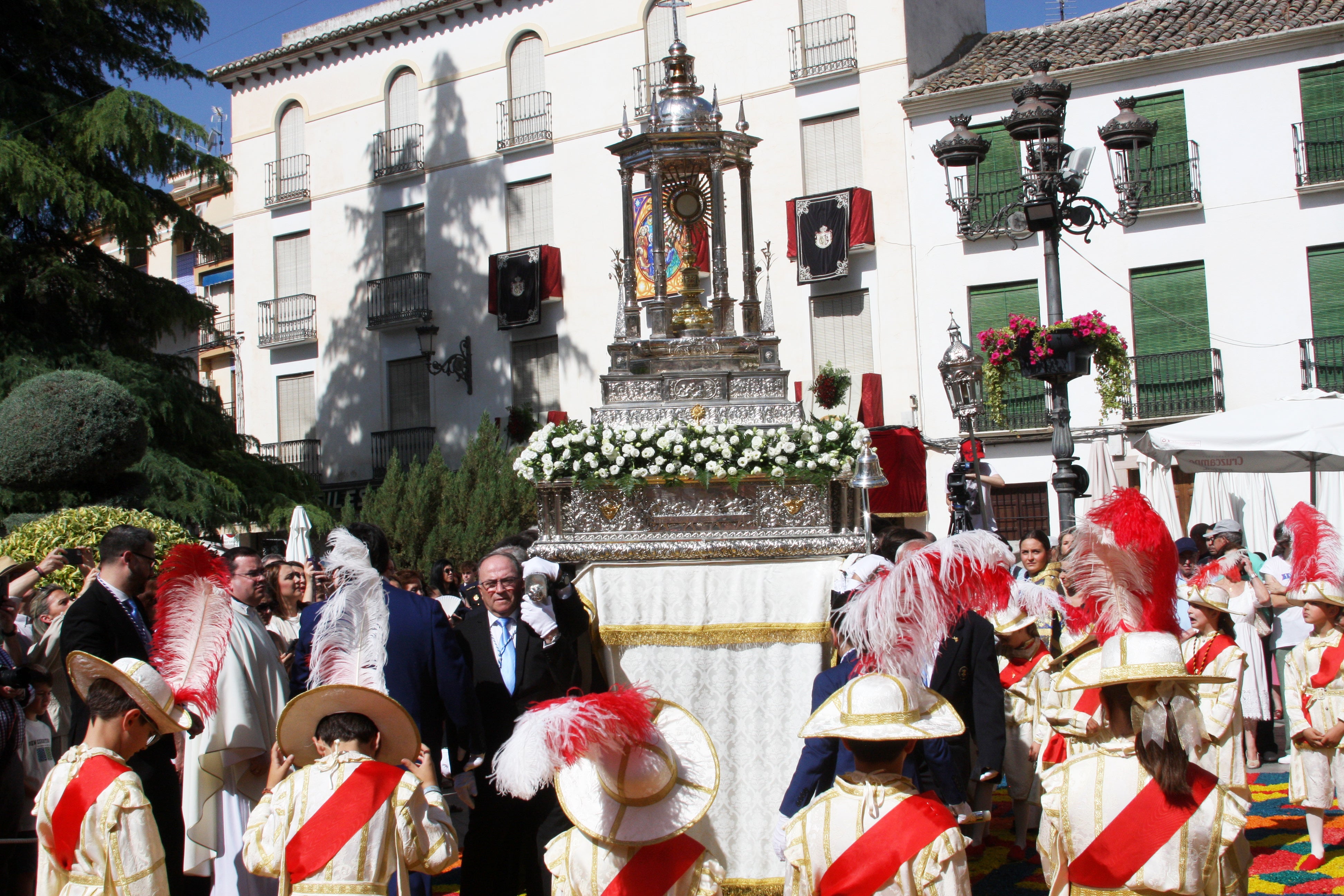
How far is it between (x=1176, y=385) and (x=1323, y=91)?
4.69 meters

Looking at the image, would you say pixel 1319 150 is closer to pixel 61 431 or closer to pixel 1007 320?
pixel 1007 320

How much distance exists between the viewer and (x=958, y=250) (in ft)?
68.1

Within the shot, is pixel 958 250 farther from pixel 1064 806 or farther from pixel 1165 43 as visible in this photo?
pixel 1064 806

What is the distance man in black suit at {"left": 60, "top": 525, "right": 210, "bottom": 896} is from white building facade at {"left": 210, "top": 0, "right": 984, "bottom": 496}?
560 inches

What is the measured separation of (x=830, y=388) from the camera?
67.3 feet

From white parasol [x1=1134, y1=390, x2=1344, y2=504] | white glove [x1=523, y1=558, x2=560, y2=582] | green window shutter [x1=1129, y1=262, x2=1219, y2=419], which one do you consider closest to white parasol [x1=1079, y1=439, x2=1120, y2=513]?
white parasol [x1=1134, y1=390, x2=1344, y2=504]

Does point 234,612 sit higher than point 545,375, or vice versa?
point 545,375

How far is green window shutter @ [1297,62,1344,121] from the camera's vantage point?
1894 centimetres

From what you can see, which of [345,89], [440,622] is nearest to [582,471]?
[440,622]

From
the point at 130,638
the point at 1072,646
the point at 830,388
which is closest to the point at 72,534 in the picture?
the point at 130,638

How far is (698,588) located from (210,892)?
272 cm

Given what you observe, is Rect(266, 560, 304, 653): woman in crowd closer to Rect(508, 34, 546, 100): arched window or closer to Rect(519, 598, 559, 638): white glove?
Rect(519, 598, 559, 638): white glove

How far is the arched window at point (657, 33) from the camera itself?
23328 mm

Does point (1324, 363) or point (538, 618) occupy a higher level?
point (1324, 363)
